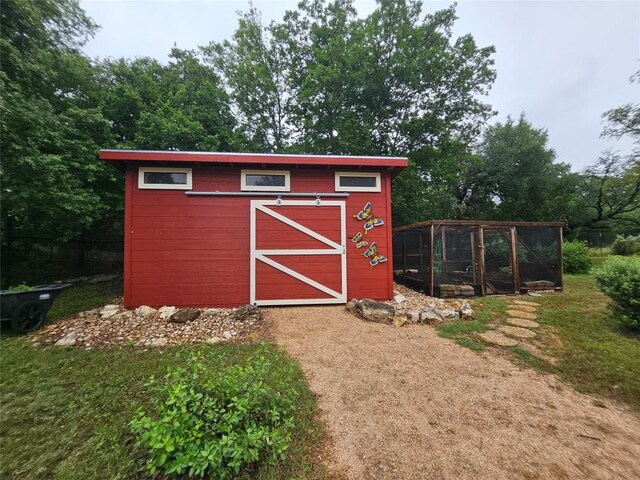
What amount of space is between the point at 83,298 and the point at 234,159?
15.9ft

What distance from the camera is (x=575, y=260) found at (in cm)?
969

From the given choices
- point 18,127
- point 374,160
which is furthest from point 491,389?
point 18,127

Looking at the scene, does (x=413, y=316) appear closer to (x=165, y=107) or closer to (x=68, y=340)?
(x=68, y=340)

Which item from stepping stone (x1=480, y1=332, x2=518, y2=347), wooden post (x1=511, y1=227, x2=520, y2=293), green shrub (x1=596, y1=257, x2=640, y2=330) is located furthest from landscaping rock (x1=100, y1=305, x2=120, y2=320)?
wooden post (x1=511, y1=227, x2=520, y2=293)

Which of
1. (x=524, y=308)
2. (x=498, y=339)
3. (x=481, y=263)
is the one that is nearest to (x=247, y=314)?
(x=498, y=339)

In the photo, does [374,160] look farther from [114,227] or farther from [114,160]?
[114,227]

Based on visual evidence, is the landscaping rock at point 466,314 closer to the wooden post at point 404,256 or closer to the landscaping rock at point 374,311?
the landscaping rock at point 374,311

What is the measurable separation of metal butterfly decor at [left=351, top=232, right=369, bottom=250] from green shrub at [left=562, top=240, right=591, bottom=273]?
9340 mm

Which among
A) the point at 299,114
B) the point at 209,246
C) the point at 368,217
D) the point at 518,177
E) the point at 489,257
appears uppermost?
the point at 299,114

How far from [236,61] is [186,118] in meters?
6.17

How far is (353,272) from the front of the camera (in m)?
5.33

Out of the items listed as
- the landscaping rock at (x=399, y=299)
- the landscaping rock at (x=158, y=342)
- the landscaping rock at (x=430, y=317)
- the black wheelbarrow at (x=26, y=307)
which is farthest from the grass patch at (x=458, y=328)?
the black wheelbarrow at (x=26, y=307)

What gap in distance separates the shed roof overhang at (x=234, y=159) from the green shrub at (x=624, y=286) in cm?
376

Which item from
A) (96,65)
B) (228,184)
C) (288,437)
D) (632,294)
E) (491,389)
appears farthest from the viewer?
(96,65)
